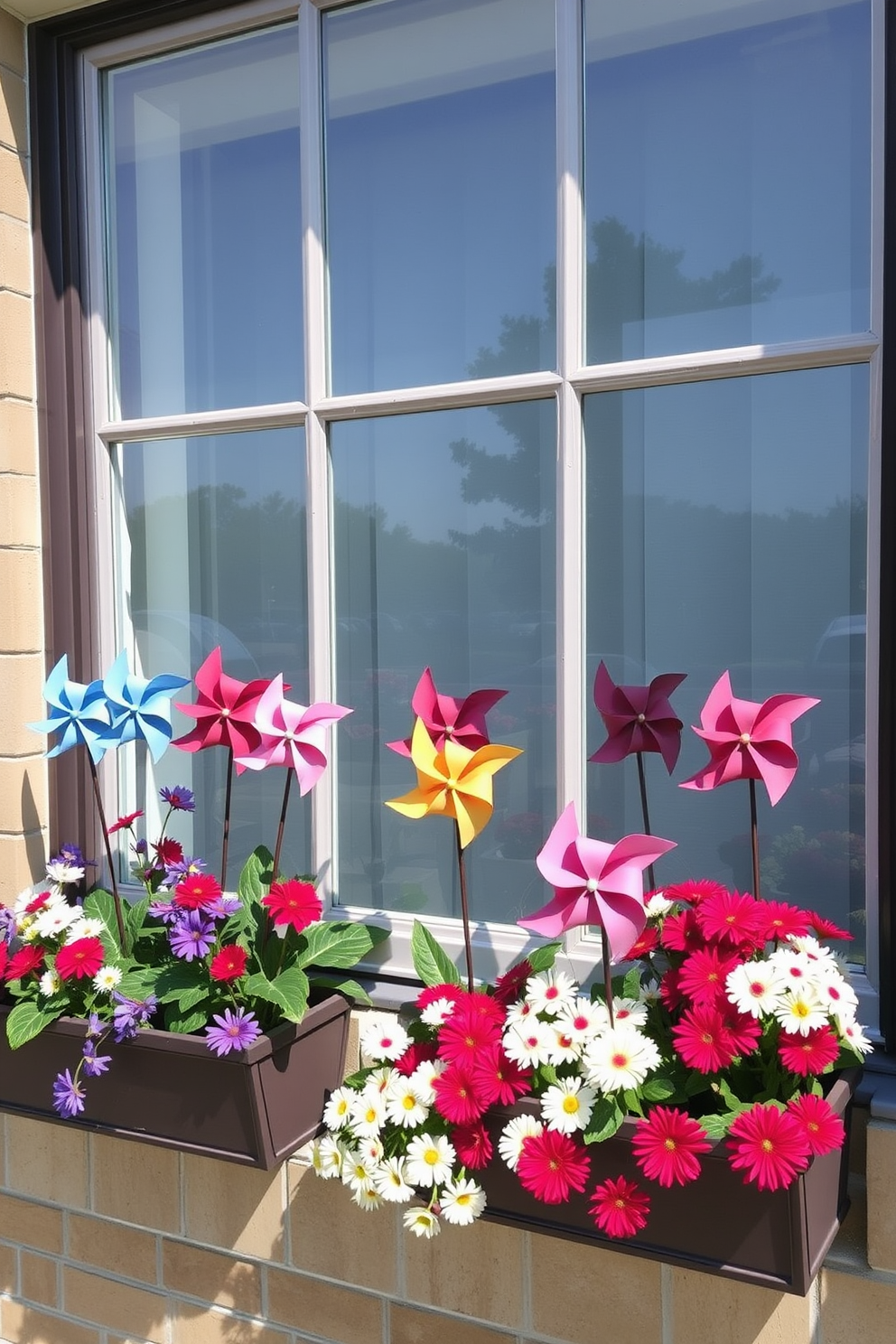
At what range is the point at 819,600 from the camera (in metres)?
1.35

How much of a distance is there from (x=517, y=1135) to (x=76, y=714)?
79 centimetres

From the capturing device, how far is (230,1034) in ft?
4.18

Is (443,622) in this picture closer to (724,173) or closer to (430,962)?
(430,962)

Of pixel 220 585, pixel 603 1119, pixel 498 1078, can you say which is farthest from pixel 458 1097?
pixel 220 585

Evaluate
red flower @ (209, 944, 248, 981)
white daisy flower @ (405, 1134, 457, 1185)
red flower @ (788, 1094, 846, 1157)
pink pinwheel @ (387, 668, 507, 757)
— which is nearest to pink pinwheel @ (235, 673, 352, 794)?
pink pinwheel @ (387, 668, 507, 757)

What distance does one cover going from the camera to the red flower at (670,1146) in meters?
1.03

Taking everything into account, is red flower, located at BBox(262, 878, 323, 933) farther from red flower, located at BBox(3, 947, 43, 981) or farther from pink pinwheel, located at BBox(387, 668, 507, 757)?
red flower, located at BBox(3, 947, 43, 981)

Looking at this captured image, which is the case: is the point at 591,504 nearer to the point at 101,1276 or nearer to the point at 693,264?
the point at 693,264

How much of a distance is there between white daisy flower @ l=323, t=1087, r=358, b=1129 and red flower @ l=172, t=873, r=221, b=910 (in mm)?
284

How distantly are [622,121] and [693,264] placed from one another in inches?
8.8

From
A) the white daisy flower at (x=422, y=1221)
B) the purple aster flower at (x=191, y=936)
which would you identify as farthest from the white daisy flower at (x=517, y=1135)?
the purple aster flower at (x=191, y=936)

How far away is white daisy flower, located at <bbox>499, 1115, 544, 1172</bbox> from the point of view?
112 cm

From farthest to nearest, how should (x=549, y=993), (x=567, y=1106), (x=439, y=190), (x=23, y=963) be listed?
(x=439, y=190)
(x=23, y=963)
(x=549, y=993)
(x=567, y=1106)

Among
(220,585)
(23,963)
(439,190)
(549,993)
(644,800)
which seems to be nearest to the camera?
(549,993)
